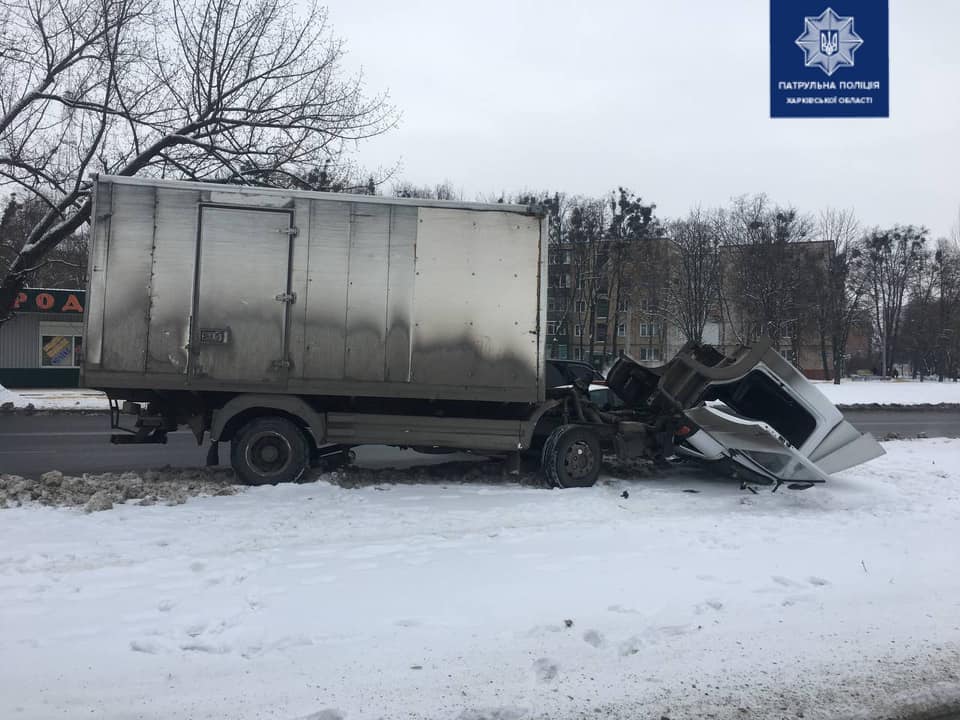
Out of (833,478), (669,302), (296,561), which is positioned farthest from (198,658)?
(669,302)

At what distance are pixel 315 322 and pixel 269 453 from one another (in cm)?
164

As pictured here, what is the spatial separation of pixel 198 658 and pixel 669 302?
47.7 metres

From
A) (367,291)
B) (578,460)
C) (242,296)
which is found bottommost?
(578,460)

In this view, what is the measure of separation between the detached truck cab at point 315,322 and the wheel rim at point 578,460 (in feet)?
0.05

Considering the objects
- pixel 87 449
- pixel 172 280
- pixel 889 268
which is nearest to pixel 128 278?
pixel 172 280

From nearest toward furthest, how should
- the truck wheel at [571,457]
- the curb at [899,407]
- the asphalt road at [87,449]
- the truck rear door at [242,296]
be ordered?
the truck rear door at [242,296]
the truck wheel at [571,457]
the asphalt road at [87,449]
the curb at [899,407]

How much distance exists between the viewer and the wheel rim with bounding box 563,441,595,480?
28.7 ft

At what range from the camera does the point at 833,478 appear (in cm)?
905

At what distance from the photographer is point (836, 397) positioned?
3048cm

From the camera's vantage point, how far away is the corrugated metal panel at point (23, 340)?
101 ft

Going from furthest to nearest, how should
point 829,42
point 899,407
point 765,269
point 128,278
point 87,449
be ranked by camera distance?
point 765,269, point 899,407, point 87,449, point 829,42, point 128,278

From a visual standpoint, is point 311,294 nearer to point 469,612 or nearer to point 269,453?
point 269,453

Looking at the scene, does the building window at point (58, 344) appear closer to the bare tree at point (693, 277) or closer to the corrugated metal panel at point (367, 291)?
the corrugated metal panel at point (367, 291)

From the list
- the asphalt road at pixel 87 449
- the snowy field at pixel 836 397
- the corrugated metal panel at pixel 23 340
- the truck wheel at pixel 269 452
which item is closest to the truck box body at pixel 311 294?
the truck wheel at pixel 269 452
